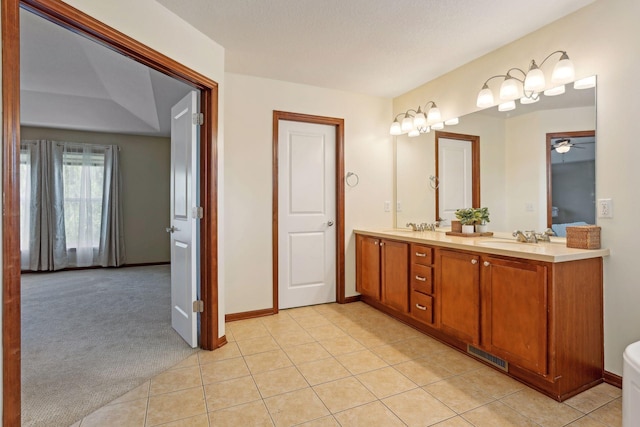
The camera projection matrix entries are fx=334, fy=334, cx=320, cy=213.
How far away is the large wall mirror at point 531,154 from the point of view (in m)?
2.18

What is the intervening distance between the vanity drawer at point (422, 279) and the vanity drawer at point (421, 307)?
5cm

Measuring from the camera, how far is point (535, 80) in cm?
228

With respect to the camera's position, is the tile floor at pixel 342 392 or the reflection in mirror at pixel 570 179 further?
the reflection in mirror at pixel 570 179

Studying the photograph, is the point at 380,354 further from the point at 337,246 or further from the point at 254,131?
the point at 254,131

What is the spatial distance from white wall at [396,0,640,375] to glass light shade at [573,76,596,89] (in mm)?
30

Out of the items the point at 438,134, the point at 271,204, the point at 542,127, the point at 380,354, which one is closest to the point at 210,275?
the point at 271,204

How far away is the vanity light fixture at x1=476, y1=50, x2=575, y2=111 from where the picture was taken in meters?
2.13

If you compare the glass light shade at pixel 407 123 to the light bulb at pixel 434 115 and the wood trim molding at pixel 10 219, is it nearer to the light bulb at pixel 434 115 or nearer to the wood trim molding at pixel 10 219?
the light bulb at pixel 434 115

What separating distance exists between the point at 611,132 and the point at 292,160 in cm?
252

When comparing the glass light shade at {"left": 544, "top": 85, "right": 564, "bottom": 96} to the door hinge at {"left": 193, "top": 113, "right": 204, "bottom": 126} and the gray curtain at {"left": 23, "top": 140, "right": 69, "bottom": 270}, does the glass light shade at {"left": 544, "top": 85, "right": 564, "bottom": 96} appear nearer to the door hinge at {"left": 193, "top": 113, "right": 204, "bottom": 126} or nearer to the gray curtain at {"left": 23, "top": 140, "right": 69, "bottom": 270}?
the door hinge at {"left": 193, "top": 113, "right": 204, "bottom": 126}

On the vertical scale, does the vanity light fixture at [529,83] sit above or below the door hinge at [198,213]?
above

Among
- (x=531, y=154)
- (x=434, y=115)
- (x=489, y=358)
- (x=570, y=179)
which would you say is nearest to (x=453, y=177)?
(x=434, y=115)

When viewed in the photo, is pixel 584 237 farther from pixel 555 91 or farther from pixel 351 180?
Result: pixel 351 180

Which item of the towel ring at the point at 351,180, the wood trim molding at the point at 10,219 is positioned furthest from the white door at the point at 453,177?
the wood trim molding at the point at 10,219
